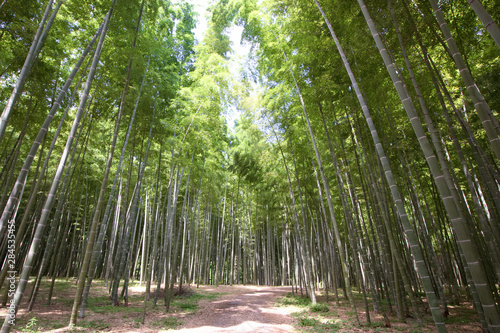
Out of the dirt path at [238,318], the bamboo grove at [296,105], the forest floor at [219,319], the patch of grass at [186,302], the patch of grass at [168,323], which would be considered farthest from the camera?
the patch of grass at [186,302]

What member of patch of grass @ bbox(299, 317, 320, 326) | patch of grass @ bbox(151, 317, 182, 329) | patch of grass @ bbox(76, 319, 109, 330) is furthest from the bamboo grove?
patch of grass @ bbox(299, 317, 320, 326)

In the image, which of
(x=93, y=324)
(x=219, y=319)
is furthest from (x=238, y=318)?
(x=93, y=324)

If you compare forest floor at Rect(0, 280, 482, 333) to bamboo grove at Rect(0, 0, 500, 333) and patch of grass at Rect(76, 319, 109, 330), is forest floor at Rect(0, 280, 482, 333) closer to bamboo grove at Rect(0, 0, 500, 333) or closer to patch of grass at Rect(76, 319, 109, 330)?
patch of grass at Rect(76, 319, 109, 330)

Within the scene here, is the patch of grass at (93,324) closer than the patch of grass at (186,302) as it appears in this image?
Yes

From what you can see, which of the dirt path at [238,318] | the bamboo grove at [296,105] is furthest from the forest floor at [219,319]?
the bamboo grove at [296,105]

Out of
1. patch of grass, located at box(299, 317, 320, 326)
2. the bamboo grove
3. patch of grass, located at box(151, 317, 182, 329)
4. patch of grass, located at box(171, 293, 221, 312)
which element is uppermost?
the bamboo grove

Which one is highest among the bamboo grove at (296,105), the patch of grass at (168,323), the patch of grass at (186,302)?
the bamboo grove at (296,105)

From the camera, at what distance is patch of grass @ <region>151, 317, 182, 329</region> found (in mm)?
4275

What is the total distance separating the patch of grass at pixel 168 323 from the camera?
4275 millimetres

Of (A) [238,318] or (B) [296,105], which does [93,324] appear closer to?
(A) [238,318]

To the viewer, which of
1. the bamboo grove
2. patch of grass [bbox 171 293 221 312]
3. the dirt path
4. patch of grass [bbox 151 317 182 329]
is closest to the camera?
the bamboo grove

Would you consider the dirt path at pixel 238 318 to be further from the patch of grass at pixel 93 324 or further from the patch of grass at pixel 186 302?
the patch of grass at pixel 93 324

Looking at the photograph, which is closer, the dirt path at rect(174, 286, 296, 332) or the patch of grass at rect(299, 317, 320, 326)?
the dirt path at rect(174, 286, 296, 332)

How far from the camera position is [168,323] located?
4410 mm
